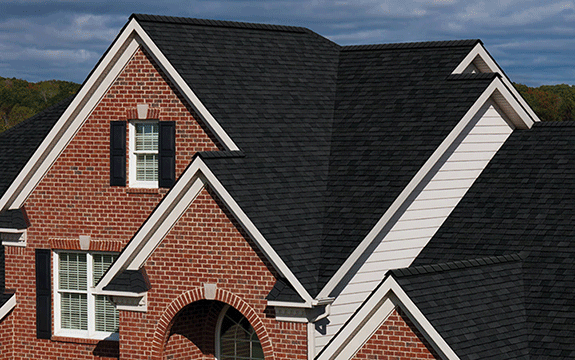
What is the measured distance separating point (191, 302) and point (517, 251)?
7056 mm

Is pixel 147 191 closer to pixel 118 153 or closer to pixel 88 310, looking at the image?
pixel 118 153

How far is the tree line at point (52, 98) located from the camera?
11350 cm

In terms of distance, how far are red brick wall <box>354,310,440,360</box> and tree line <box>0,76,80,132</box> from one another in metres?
113

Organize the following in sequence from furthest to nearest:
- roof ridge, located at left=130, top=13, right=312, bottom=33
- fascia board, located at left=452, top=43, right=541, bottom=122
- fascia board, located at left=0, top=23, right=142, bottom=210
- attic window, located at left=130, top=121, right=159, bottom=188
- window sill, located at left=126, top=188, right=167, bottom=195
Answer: fascia board, located at left=452, top=43, right=541, bottom=122 → roof ridge, located at left=130, top=13, right=312, bottom=33 → fascia board, located at left=0, top=23, right=142, bottom=210 → attic window, located at left=130, top=121, right=159, bottom=188 → window sill, located at left=126, top=188, right=167, bottom=195

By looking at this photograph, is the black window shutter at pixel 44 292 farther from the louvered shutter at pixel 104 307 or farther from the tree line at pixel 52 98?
the tree line at pixel 52 98

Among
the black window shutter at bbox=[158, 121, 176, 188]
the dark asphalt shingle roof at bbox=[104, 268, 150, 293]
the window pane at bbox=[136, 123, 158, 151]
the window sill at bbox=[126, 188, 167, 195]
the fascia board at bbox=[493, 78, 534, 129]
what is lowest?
the dark asphalt shingle roof at bbox=[104, 268, 150, 293]

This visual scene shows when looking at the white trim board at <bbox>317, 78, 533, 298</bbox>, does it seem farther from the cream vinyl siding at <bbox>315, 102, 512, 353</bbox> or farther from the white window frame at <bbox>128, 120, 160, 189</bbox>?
the white window frame at <bbox>128, 120, 160, 189</bbox>

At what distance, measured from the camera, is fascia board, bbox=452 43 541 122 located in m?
22.6

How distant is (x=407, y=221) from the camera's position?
20.1 meters

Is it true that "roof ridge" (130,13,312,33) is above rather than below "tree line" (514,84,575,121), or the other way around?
below

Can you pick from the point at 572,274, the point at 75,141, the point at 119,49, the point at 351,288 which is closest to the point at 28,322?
the point at 75,141

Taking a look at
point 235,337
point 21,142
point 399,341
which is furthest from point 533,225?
point 21,142

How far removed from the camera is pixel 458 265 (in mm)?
16906

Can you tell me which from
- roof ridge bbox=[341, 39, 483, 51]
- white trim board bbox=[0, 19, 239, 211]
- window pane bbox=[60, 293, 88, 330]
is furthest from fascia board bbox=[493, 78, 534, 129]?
window pane bbox=[60, 293, 88, 330]
